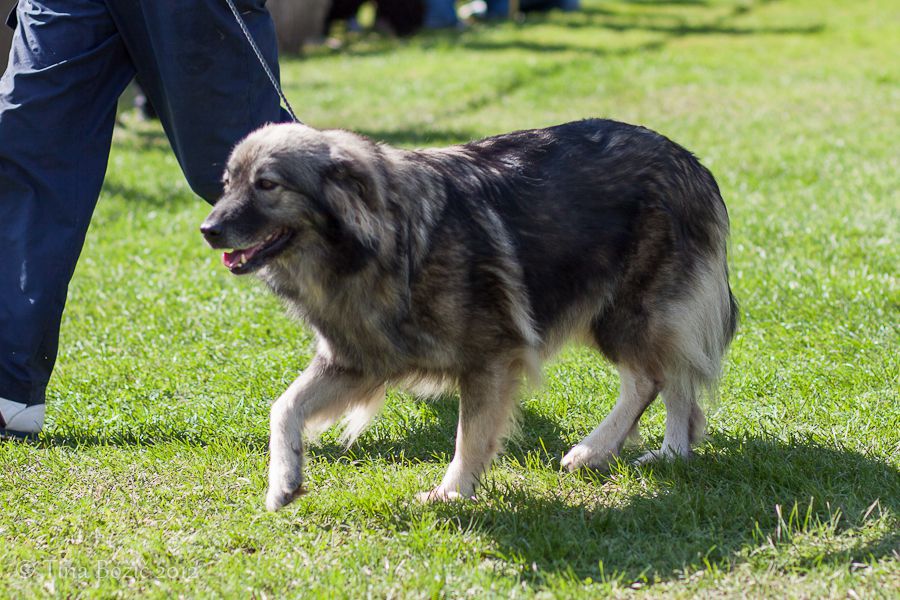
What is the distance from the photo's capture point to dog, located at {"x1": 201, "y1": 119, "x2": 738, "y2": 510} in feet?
11.1

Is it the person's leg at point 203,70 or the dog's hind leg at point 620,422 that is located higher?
the person's leg at point 203,70

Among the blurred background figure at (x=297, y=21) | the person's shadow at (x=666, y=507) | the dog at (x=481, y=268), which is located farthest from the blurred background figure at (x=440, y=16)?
the person's shadow at (x=666, y=507)

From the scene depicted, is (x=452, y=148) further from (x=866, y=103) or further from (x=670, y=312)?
(x=866, y=103)

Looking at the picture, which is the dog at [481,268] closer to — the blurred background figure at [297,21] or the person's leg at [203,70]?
the person's leg at [203,70]

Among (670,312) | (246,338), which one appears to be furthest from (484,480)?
(246,338)

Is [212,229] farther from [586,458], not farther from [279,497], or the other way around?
[586,458]

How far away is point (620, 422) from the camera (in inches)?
160

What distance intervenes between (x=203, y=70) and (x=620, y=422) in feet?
6.66

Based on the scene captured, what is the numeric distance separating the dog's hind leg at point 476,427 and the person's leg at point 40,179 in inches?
63.6

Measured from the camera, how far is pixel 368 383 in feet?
12.2

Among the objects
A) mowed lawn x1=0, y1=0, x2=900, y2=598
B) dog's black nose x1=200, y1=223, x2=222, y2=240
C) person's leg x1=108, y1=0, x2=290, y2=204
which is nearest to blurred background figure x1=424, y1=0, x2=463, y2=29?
mowed lawn x1=0, y1=0, x2=900, y2=598

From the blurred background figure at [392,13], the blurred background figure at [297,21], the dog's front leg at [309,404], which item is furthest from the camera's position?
the blurred background figure at [392,13]

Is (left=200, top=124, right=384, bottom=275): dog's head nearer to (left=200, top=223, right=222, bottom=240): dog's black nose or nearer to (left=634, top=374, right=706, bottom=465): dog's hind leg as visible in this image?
(left=200, top=223, right=222, bottom=240): dog's black nose

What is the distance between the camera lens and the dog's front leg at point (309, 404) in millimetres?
3594
